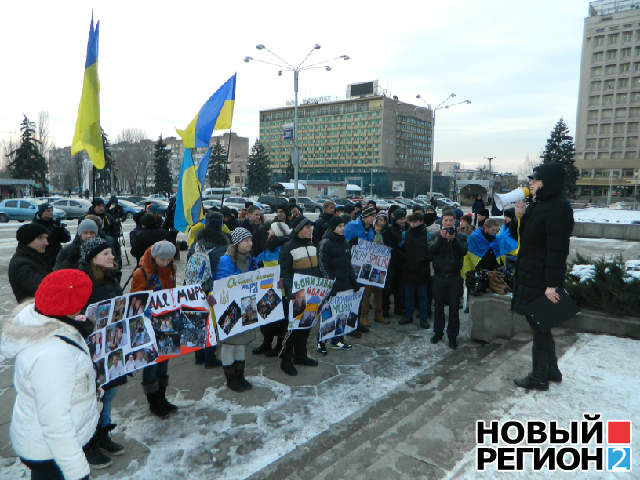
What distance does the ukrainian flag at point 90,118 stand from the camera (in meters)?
5.29

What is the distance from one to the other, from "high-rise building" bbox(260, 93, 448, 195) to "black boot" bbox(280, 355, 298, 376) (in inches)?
3897

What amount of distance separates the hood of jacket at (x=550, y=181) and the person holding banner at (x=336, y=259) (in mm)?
2678

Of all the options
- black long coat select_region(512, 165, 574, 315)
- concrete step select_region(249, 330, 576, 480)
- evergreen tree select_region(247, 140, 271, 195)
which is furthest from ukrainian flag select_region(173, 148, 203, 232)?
evergreen tree select_region(247, 140, 271, 195)

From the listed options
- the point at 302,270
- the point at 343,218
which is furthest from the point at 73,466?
the point at 343,218

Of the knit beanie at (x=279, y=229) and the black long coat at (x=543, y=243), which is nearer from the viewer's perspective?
the black long coat at (x=543, y=243)

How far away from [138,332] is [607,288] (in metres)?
5.71

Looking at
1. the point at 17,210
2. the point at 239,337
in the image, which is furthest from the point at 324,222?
the point at 17,210

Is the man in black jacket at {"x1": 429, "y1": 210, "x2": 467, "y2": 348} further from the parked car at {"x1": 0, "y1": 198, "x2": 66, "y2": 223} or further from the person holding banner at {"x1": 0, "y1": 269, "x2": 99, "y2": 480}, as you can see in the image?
the parked car at {"x1": 0, "y1": 198, "x2": 66, "y2": 223}

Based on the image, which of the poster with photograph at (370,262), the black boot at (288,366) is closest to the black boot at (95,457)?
the black boot at (288,366)

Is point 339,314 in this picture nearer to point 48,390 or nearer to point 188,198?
point 188,198

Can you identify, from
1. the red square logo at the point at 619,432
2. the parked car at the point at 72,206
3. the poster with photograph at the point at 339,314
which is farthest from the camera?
the parked car at the point at 72,206

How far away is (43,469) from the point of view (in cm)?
205

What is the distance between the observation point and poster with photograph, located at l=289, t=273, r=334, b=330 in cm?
500

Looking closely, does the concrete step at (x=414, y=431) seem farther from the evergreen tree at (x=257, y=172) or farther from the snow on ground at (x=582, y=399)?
the evergreen tree at (x=257, y=172)
